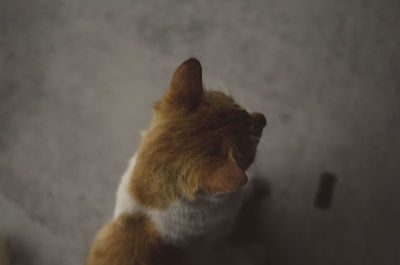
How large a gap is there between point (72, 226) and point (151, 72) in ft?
3.39

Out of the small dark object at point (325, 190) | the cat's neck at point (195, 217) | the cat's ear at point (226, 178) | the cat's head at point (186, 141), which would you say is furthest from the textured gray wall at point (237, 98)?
the cat's ear at point (226, 178)

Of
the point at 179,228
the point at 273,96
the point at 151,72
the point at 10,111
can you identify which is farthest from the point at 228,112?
the point at 10,111

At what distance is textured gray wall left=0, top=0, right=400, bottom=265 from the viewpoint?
4.92 feet

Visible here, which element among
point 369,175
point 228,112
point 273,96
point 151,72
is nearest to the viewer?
point 228,112

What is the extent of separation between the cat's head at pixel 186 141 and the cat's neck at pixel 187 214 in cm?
5

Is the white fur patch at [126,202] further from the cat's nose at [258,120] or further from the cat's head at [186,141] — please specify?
the cat's nose at [258,120]

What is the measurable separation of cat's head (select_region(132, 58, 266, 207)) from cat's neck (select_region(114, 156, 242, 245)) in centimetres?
5

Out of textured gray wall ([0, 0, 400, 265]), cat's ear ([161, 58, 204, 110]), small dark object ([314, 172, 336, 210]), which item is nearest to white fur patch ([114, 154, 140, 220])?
cat's ear ([161, 58, 204, 110])

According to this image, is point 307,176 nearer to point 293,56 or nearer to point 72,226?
point 293,56

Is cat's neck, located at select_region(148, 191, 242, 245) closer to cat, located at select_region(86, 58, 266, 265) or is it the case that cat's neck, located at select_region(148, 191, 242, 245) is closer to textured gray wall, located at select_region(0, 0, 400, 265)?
cat, located at select_region(86, 58, 266, 265)

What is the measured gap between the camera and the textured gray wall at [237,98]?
4.92 feet

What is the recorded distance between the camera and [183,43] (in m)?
1.78

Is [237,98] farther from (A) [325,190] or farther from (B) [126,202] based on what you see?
(B) [126,202]

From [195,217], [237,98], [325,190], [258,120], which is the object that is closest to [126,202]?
[195,217]
